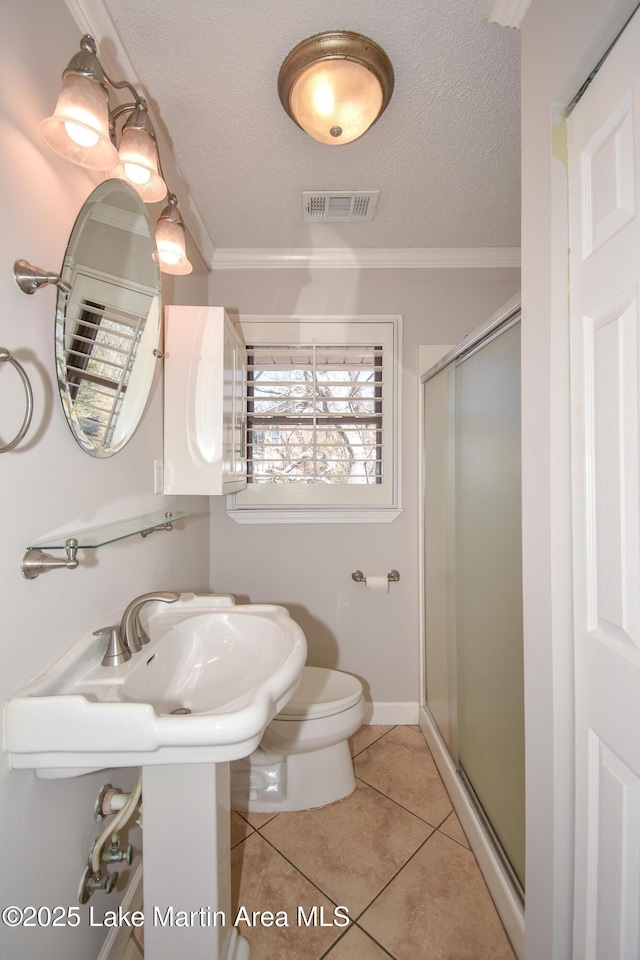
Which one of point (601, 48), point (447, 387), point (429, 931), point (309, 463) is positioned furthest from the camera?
point (309, 463)

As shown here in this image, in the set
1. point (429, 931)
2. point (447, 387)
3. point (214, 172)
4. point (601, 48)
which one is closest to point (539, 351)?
point (601, 48)

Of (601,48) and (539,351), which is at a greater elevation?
(601,48)

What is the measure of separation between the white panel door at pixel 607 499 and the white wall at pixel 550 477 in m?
0.02

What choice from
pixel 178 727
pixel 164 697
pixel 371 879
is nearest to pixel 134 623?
pixel 164 697

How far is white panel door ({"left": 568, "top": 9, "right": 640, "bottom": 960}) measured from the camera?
0.64 m

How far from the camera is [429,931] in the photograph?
116 centimetres

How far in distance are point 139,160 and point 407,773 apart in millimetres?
2274

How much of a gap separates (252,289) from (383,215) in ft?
2.31

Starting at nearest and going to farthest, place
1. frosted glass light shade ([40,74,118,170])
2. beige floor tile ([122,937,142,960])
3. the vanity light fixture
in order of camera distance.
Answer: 1. frosted glass light shade ([40,74,118,170])
2. beige floor tile ([122,937,142,960])
3. the vanity light fixture

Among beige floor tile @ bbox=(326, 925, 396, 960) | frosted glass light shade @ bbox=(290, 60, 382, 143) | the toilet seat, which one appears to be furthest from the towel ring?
beige floor tile @ bbox=(326, 925, 396, 960)

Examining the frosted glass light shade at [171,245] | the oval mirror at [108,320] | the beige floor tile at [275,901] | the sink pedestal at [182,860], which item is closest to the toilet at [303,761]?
the beige floor tile at [275,901]

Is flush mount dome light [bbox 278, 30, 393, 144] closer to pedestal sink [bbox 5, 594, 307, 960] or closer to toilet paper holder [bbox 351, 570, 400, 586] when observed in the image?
pedestal sink [bbox 5, 594, 307, 960]

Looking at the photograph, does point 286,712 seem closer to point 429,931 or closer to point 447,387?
point 429,931

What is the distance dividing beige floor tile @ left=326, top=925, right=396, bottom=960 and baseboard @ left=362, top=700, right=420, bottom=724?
947 millimetres
